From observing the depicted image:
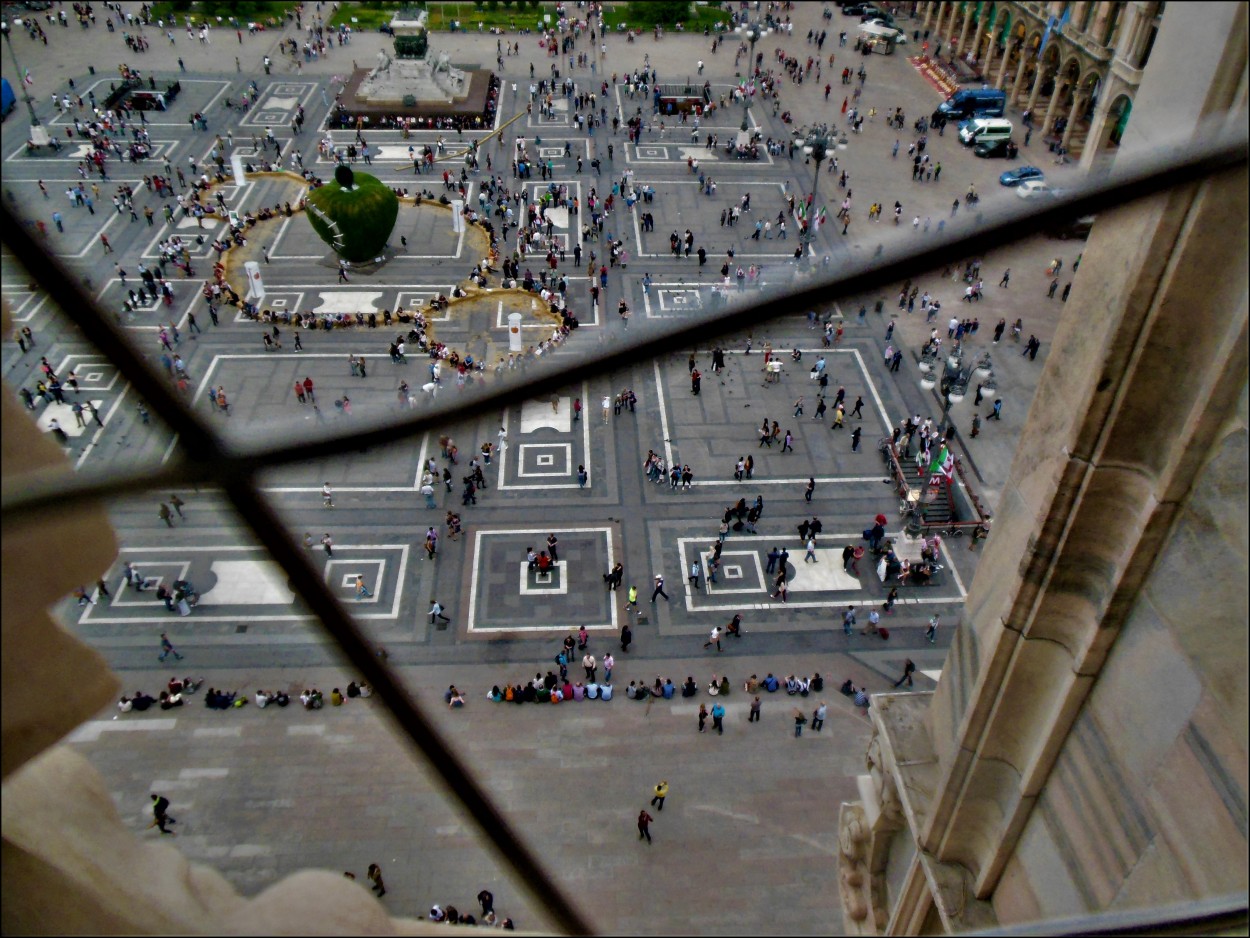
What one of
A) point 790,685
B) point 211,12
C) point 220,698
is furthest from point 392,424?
point 211,12

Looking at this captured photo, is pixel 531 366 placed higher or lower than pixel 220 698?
higher

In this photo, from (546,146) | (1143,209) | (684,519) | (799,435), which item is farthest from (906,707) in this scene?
(546,146)

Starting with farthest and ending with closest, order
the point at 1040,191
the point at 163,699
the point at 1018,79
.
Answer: the point at 1018,79 → the point at 163,699 → the point at 1040,191

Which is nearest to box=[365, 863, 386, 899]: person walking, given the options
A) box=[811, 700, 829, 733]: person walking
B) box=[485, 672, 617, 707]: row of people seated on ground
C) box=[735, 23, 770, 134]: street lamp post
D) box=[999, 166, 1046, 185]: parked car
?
box=[485, 672, 617, 707]: row of people seated on ground

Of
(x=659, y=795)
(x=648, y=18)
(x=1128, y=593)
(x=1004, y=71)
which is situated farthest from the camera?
(x=648, y=18)

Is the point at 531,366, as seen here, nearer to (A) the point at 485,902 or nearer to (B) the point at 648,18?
(A) the point at 485,902

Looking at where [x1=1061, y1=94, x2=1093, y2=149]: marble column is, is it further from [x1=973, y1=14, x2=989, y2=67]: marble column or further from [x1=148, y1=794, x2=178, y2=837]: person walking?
[x1=148, y1=794, x2=178, y2=837]: person walking

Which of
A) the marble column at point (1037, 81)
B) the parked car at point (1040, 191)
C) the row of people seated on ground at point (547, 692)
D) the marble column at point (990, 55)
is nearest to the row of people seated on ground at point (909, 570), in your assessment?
the row of people seated on ground at point (547, 692)

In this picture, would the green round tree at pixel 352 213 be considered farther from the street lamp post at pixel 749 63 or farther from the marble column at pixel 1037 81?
the marble column at pixel 1037 81
